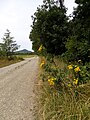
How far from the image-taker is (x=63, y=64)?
1309 centimetres

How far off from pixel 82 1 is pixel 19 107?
1127 centimetres

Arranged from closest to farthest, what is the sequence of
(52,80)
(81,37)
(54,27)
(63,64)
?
1. (52,80)
2. (63,64)
3. (81,37)
4. (54,27)

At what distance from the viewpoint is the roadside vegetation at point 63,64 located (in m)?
6.57

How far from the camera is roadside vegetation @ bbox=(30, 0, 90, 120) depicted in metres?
6.57

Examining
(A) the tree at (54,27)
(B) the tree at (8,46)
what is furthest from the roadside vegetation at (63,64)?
(B) the tree at (8,46)

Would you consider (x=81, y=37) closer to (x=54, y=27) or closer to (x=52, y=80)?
(x=52, y=80)

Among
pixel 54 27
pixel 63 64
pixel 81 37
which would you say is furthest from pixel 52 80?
pixel 54 27

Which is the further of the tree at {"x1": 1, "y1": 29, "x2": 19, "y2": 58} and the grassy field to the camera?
the tree at {"x1": 1, "y1": 29, "x2": 19, "y2": 58}

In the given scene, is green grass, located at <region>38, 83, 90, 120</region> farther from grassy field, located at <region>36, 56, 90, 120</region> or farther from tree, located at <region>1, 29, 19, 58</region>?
tree, located at <region>1, 29, 19, 58</region>

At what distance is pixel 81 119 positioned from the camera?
5836 millimetres

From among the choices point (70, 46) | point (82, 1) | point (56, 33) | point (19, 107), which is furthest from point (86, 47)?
point (56, 33)

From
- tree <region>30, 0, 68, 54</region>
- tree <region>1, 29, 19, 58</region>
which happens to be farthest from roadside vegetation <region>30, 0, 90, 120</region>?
tree <region>1, 29, 19, 58</region>

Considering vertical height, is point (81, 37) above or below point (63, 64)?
above

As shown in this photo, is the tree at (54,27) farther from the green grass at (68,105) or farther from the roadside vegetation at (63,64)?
the green grass at (68,105)
